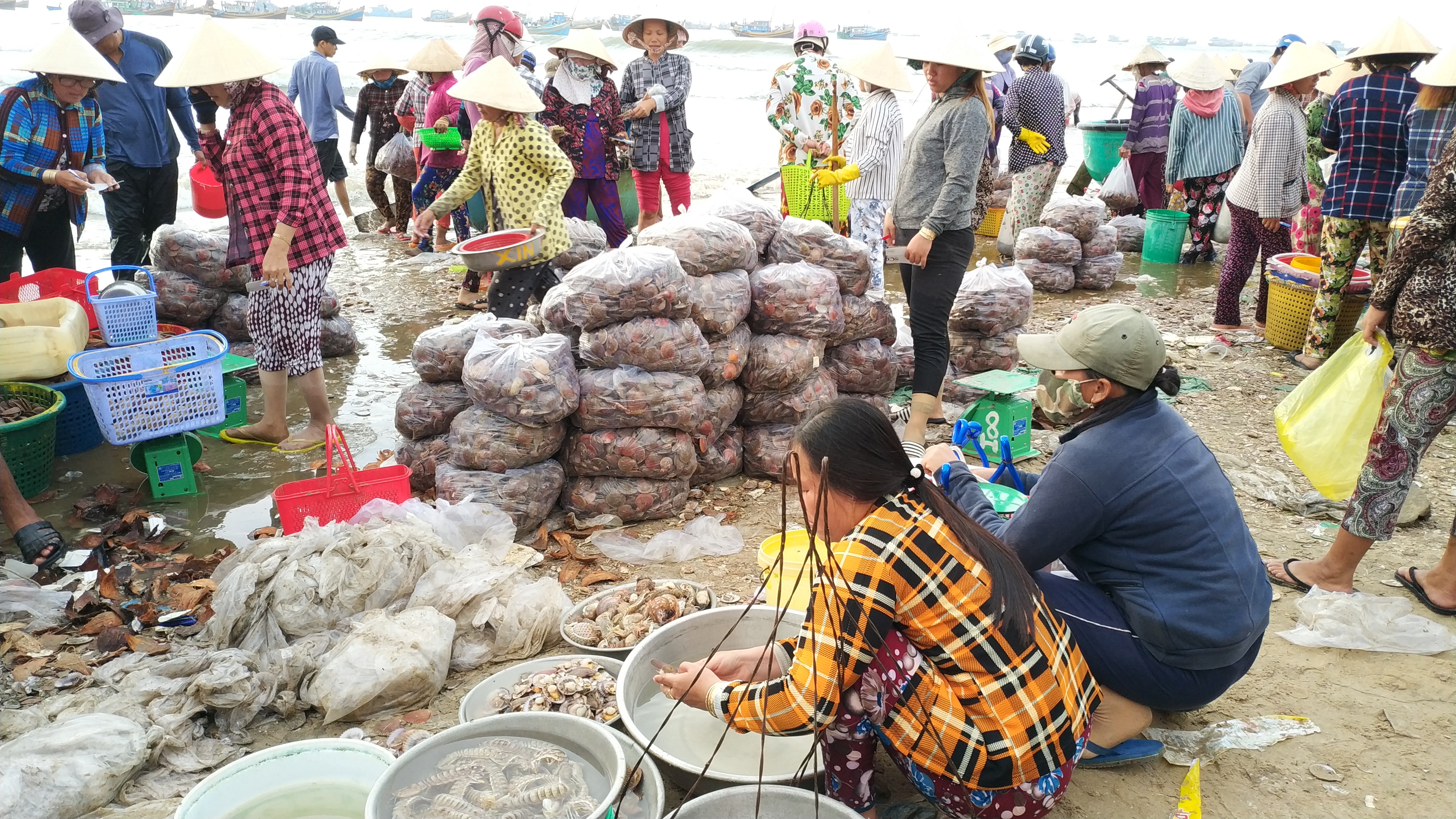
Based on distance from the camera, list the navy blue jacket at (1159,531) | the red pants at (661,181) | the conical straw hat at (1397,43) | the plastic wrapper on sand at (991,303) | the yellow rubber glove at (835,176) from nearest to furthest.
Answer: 1. the navy blue jacket at (1159,531)
2. the conical straw hat at (1397,43)
3. the plastic wrapper on sand at (991,303)
4. the yellow rubber glove at (835,176)
5. the red pants at (661,181)

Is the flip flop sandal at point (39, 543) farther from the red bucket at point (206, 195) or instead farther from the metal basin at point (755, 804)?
the red bucket at point (206, 195)

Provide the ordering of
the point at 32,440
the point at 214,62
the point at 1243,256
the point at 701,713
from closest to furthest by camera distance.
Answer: the point at 701,713 < the point at 32,440 < the point at 214,62 < the point at 1243,256

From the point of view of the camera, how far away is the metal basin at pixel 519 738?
1930 millimetres

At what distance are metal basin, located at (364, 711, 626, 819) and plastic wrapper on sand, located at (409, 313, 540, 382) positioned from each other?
78.4 inches

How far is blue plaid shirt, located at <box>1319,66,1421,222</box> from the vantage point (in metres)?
4.79

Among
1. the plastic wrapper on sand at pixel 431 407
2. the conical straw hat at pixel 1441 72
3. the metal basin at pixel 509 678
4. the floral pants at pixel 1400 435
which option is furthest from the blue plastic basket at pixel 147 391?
the conical straw hat at pixel 1441 72

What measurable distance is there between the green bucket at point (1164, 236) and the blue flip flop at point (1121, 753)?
7.08 metres

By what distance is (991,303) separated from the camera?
5.18 metres

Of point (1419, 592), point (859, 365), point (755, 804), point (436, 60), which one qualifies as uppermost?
point (436, 60)

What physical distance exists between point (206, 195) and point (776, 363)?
4.44 metres

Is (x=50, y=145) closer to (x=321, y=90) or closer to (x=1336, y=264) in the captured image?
(x=321, y=90)

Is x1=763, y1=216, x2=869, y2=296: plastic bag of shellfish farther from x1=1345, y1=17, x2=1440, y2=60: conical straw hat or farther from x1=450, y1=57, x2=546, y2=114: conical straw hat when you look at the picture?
x1=1345, y1=17, x2=1440, y2=60: conical straw hat

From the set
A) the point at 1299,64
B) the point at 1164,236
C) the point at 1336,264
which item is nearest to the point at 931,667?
the point at 1336,264

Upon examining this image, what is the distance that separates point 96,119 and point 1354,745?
5945 millimetres
